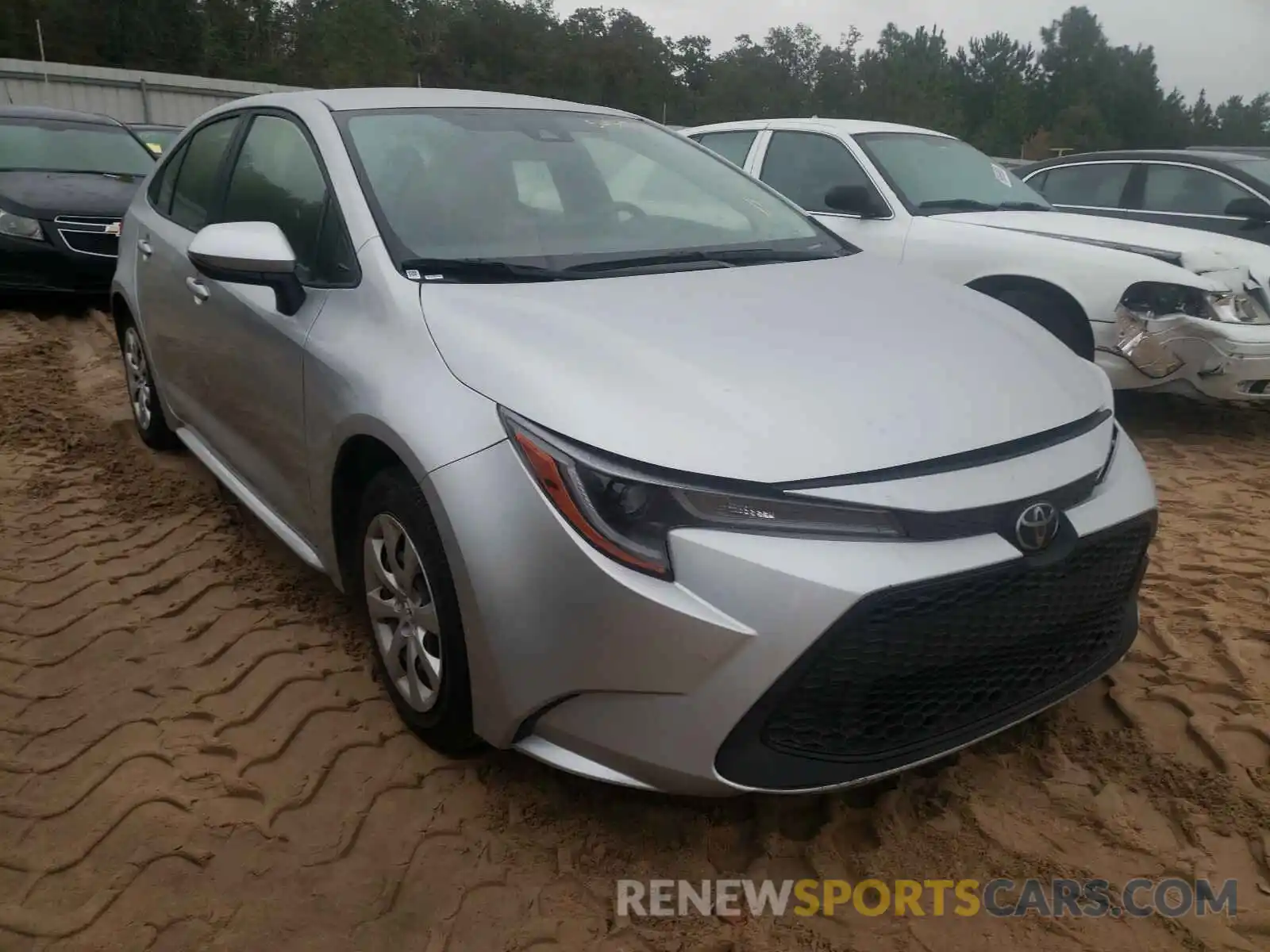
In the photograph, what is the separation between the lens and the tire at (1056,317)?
4.93 m

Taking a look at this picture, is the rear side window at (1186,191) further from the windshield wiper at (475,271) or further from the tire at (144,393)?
the tire at (144,393)

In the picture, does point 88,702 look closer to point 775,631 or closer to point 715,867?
point 715,867

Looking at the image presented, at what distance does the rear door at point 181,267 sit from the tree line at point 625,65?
40.8 meters

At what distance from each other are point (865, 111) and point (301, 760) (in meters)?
61.9

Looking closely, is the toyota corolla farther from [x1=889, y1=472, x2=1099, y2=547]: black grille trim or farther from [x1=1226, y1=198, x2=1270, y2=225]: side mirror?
[x1=1226, y1=198, x2=1270, y2=225]: side mirror

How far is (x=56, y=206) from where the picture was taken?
7273 mm

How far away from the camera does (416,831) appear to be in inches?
87.5

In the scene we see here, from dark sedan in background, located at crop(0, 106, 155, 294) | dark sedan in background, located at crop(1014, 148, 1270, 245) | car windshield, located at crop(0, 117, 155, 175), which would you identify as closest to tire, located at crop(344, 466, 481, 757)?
dark sedan in background, located at crop(0, 106, 155, 294)

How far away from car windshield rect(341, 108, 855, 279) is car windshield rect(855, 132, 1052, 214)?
2.51 metres

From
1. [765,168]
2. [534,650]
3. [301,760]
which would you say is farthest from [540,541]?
[765,168]

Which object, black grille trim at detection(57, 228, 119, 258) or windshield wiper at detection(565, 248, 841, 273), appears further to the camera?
black grille trim at detection(57, 228, 119, 258)

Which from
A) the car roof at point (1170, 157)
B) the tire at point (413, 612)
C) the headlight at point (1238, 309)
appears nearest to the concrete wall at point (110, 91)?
the car roof at point (1170, 157)

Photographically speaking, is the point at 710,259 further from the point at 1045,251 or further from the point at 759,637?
the point at 1045,251

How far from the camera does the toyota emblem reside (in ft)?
6.35
